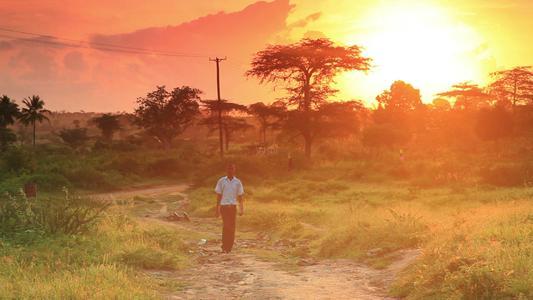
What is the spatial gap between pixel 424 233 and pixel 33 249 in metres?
7.94

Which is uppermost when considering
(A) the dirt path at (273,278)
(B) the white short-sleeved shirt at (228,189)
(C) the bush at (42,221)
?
(B) the white short-sleeved shirt at (228,189)

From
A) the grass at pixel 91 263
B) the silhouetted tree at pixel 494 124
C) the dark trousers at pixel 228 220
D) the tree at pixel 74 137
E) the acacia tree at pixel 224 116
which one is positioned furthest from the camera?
the tree at pixel 74 137

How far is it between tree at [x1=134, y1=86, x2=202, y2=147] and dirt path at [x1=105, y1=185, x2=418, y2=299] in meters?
58.2

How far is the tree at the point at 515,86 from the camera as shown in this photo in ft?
240

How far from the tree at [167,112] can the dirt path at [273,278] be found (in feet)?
191

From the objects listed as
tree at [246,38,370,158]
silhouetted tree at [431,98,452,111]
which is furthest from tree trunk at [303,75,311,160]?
silhouetted tree at [431,98,452,111]

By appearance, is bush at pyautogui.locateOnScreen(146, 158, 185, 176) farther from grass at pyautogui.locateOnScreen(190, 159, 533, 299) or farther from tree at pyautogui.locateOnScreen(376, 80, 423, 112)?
tree at pyautogui.locateOnScreen(376, 80, 423, 112)

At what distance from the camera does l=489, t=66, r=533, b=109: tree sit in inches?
2874

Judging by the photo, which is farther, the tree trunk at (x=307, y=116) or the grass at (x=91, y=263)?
the tree trunk at (x=307, y=116)

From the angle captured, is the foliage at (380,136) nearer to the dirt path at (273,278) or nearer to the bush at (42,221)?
the dirt path at (273,278)

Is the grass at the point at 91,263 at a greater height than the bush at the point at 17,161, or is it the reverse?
the bush at the point at 17,161

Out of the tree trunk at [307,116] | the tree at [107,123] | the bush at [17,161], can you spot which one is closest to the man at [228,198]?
the bush at [17,161]

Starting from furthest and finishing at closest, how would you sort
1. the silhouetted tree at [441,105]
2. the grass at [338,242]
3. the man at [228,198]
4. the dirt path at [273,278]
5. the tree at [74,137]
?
the tree at [74,137] → the silhouetted tree at [441,105] → the man at [228,198] → the dirt path at [273,278] → the grass at [338,242]

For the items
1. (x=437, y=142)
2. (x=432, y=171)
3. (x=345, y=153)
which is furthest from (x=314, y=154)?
(x=432, y=171)
